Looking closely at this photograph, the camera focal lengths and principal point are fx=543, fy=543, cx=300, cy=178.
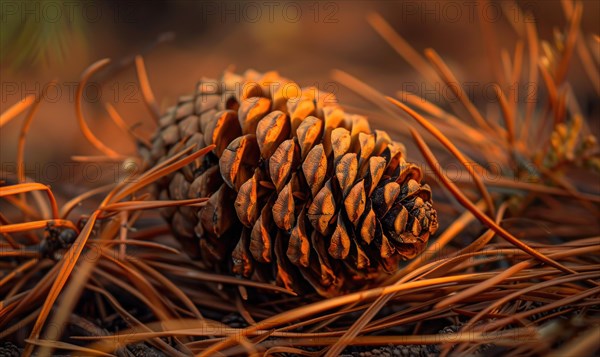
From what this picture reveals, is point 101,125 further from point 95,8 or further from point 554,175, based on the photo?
point 554,175

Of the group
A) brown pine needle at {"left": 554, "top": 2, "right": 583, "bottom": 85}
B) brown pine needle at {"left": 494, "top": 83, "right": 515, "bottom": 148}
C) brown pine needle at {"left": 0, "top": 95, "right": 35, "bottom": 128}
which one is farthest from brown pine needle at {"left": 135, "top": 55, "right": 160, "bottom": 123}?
brown pine needle at {"left": 554, "top": 2, "right": 583, "bottom": 85}

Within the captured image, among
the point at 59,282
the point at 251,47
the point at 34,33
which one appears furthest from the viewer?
the point at 251,47

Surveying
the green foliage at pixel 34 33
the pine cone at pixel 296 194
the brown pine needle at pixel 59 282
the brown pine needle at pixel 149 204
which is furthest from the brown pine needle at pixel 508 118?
the green foliage at pixel 34 33

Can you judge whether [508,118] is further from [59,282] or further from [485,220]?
[59,282]

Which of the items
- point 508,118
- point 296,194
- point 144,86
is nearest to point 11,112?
point 144,86

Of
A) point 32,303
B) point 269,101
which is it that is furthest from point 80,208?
point 269,101

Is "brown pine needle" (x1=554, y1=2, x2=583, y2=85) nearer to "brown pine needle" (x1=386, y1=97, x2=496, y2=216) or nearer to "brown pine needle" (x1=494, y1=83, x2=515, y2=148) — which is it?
"brown pine needle" (x1=494, y1=83, x2=515, y2=148)

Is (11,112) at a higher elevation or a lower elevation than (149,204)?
higher
